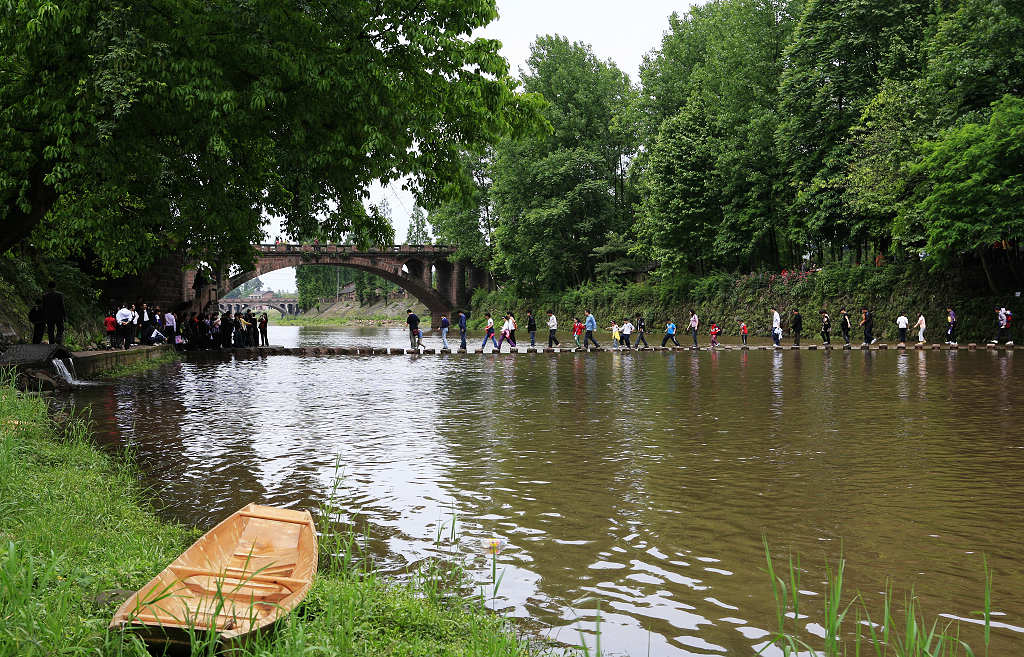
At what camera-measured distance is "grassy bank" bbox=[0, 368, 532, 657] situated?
12.0 feet

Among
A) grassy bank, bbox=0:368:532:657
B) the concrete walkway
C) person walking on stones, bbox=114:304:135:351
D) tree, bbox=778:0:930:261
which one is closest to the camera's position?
grassy bank, bbox=0:368:532:657

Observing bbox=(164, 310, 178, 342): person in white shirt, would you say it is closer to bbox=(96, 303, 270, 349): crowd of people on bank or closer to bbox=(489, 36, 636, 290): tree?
bbox=(96, 303, 270, 349): crowd of people on bank

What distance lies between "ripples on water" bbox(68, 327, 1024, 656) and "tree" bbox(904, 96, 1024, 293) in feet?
38.4

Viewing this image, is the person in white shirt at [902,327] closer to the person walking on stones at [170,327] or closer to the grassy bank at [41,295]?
the person walking on stones at [170,327]

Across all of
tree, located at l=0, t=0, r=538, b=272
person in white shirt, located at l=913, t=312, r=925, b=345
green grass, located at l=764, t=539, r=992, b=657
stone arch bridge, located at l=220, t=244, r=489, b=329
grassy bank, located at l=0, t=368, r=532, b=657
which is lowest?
green grass, located at l=764, t=539, r=992, b=657

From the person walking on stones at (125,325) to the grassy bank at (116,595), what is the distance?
20348mm

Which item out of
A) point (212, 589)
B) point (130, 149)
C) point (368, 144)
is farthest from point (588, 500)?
point (130, 149)

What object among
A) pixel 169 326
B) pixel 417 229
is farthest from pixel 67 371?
pixel 417 229

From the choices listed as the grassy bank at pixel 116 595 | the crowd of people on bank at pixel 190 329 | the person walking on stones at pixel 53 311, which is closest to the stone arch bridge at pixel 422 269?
the crowd of people on bank at pixel 190 329

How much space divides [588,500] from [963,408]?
871 centimetres

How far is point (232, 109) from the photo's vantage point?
1227 cm

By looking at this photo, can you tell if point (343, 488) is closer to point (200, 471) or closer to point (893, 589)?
point (200, 471)

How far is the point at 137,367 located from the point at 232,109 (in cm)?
1454

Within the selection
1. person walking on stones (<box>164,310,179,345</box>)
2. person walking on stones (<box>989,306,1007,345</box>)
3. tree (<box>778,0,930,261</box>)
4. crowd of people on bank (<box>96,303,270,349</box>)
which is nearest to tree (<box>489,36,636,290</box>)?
tree (<box>778,0,930,261</box>)
